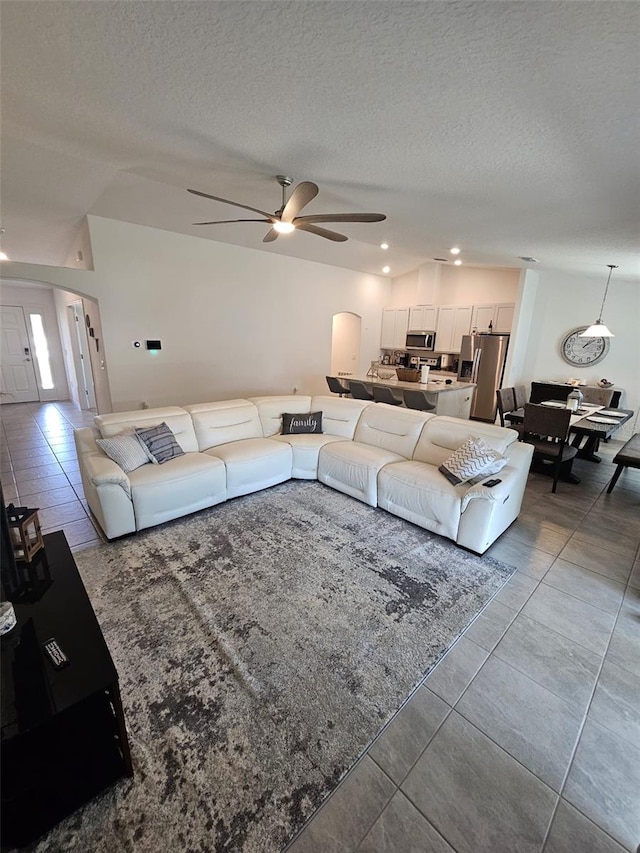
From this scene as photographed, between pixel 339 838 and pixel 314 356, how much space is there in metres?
6.92

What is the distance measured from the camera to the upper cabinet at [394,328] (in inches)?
329

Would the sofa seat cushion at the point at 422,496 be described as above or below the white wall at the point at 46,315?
below

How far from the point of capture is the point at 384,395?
5.42m

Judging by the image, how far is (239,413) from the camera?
416cm

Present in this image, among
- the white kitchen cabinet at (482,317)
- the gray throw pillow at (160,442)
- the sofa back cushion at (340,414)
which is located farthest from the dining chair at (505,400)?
the gray throw pillow at (160,442)

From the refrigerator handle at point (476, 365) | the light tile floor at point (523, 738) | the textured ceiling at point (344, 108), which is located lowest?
the light tile floor at point (523, 738)

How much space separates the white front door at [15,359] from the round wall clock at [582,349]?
36.1 ft

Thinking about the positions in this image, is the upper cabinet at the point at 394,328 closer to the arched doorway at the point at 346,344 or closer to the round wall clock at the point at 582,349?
the arched doorway at the point at 346,344

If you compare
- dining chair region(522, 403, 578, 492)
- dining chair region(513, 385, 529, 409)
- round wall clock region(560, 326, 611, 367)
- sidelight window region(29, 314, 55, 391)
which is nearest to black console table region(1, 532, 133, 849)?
dining chair region(522, 403, 578, 492)

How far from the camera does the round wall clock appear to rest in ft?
20.3

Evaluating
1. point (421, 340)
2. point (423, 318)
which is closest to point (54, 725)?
point (421, 340)

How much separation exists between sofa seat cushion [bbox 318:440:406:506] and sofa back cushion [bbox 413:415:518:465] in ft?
0.92

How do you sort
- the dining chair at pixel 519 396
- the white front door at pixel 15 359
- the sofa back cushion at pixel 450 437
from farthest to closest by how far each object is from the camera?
1. the white front door at pixel 15 359
2. the dining chair at pixel 519 396
3. the sofa back cushion at pixel 450 437

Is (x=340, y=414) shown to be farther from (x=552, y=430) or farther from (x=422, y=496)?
(x=552, y=430)
